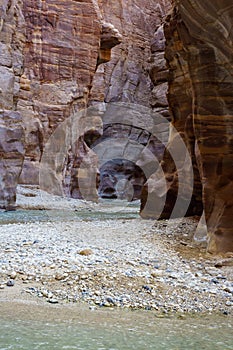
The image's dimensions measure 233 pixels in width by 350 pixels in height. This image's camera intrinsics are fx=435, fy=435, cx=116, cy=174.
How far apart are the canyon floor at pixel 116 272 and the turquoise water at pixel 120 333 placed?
47 cm

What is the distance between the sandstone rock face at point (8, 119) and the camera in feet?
69.9

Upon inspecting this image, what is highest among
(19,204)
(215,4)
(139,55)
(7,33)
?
(139,55)

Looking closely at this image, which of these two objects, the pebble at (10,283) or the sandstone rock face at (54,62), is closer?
the pebble at (10,283)

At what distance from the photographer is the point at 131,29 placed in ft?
170

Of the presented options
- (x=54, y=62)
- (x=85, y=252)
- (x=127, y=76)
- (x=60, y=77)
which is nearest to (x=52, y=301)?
(x=85, y=252)


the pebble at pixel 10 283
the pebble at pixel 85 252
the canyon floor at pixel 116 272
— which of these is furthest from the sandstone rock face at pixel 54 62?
the pebble at pixel 10 283

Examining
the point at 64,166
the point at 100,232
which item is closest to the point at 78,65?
the point at 64,166

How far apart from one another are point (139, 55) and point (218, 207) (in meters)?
44.3

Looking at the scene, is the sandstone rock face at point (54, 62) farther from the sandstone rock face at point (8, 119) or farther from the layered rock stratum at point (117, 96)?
the sandstone rock face at point (8, 119)

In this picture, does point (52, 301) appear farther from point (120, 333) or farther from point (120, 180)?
point (120, 180)

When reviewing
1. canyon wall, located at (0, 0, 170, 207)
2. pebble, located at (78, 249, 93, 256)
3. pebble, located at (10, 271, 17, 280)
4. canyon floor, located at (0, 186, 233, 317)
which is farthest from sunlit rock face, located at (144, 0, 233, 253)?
canyon wall, located at (0, 0, 170, 207)

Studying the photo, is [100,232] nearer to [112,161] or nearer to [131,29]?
[112,161]

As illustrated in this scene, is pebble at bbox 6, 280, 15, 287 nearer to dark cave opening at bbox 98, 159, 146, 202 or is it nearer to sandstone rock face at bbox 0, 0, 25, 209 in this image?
sandstone rock face at bbox 0, 0, 25, 209

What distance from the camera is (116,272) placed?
23.5ft
